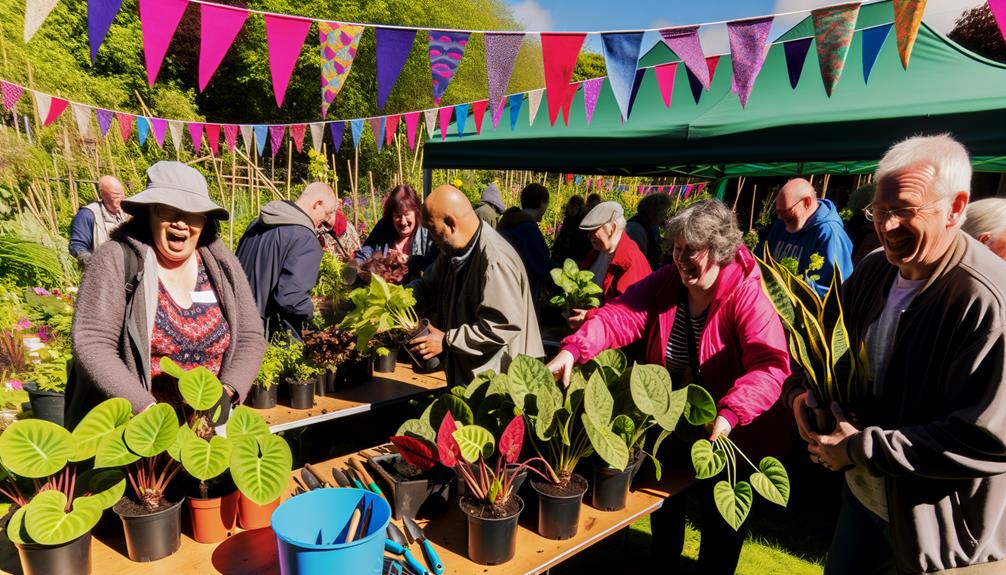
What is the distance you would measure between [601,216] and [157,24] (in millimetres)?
2550

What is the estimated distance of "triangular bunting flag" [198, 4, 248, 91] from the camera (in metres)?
2.85

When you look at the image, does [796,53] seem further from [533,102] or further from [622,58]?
[533,102]

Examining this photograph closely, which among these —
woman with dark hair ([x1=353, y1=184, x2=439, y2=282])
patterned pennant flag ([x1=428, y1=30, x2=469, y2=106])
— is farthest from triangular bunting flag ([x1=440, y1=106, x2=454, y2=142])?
patterned pennant flag ([x1=428, y1=30, x2=469, y2=106])

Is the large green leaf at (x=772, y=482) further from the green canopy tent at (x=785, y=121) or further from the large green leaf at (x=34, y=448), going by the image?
the green canopy tent at (x=785, y=121)

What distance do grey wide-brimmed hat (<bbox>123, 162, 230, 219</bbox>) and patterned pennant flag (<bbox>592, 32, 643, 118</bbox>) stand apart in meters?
2.05

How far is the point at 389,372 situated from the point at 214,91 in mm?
21221

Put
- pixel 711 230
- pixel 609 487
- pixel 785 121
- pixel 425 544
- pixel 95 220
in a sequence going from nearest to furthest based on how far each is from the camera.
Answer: pixel 425 544
pixel 609 487
pixel 711 230
pixel 785 121
pixel 95 220

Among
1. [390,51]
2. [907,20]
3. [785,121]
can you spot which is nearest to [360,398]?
[390,51]

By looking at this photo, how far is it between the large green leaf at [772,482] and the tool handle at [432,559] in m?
0.84

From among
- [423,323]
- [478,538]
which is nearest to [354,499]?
[478,538]

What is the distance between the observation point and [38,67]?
10391mm

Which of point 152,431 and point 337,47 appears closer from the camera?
point 152,431

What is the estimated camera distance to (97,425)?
1.25 metres

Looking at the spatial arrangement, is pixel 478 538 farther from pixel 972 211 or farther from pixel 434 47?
pixel 434 47
